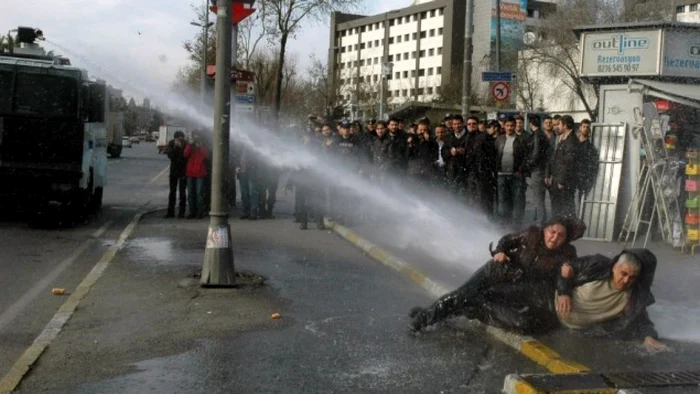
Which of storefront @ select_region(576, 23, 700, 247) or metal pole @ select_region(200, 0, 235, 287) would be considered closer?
metal pole @ select_region(200, 0, 235, 287)

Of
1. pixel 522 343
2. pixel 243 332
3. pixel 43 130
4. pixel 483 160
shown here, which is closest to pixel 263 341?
pixel 243 332

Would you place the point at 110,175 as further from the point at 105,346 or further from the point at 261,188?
the point at 105,346

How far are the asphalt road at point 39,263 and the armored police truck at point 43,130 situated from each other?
28.8 inches

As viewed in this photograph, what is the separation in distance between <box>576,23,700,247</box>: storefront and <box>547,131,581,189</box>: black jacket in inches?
38.2

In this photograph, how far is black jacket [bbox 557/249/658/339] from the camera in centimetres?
733

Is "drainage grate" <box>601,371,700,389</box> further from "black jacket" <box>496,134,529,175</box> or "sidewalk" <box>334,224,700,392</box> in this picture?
"black jacket" <box>496,134,529,175</box>

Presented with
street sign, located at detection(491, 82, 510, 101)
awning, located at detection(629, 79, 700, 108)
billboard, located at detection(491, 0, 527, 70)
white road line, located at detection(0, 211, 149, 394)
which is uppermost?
billboard, located at detection(491, 0, 527, 70)

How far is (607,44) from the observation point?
1564 centimetres

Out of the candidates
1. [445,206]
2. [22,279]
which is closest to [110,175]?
[445,206]

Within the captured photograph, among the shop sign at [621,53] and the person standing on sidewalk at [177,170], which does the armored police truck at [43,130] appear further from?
the shop sign at [621,53]

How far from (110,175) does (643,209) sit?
2524cm

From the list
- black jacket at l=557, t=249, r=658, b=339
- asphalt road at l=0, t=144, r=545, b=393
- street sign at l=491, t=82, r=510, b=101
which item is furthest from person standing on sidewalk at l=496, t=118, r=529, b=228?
black jacket at l=557, t=249, r=658, b=339

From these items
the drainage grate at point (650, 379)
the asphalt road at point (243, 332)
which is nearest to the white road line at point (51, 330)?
the asphalt road at point (243, 332)

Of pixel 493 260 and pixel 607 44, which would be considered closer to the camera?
pixel 493 260
